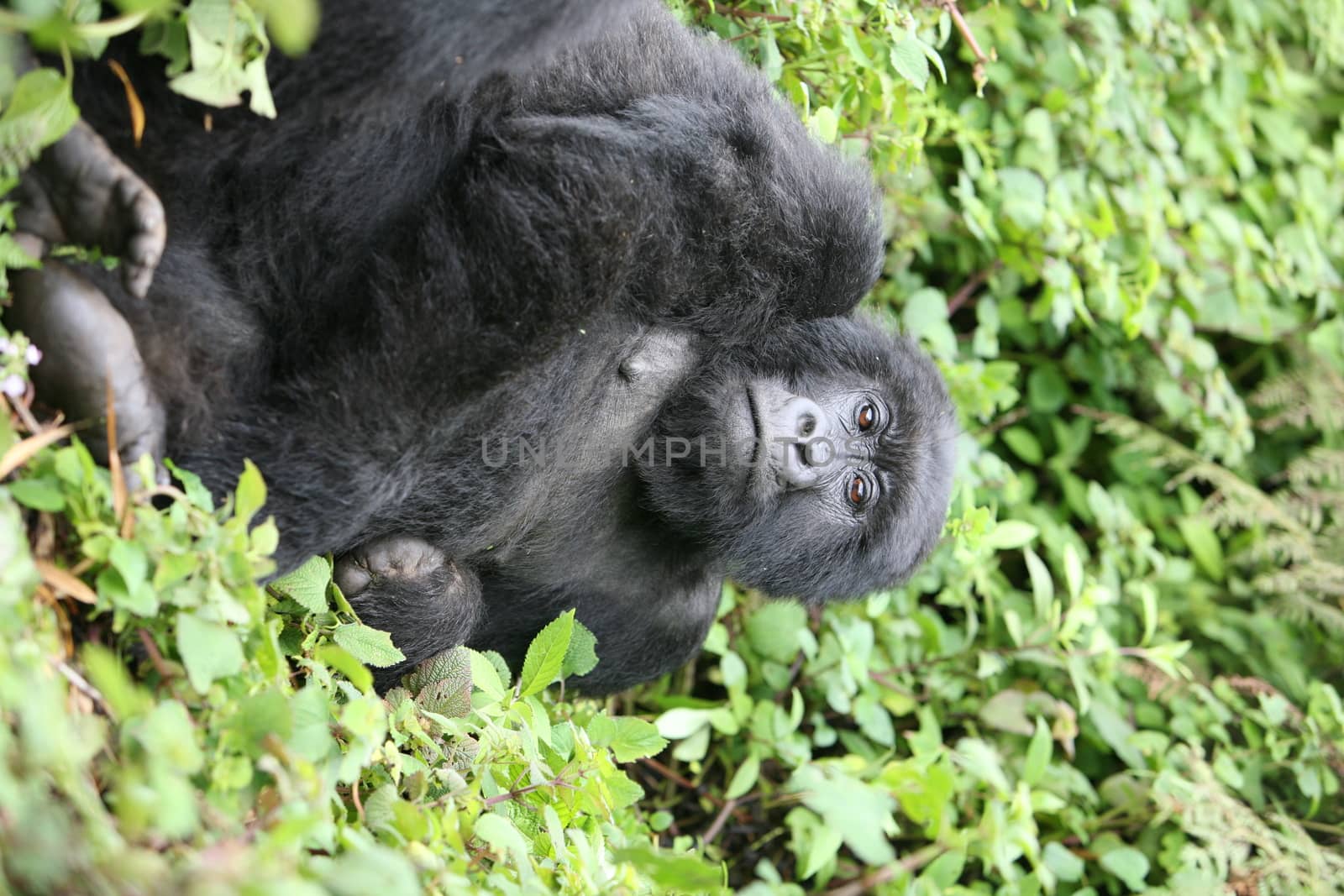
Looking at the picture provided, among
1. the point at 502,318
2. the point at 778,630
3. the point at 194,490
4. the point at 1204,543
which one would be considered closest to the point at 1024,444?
the point at 1204,543

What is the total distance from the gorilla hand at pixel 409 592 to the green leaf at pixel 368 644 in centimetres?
38

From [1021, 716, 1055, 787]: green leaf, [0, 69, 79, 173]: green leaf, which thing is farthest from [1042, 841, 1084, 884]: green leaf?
[0, 69, 79, 173]: green leaf

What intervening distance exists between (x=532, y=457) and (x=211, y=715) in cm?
103

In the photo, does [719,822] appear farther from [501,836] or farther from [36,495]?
[36,495]

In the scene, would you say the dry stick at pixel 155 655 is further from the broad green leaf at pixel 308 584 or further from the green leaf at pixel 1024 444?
the green leaf at pixel 1024 444

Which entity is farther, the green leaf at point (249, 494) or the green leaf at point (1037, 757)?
the green leaf at point (1037, 757)

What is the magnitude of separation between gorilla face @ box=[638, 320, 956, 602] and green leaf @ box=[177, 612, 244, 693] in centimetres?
126

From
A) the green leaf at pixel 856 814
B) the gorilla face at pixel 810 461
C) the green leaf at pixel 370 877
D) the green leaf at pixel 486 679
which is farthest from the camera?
the gorilla face at pixel 810 461

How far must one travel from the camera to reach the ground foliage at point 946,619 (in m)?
1.52

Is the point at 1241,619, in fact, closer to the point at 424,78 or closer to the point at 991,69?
the point at 991,69

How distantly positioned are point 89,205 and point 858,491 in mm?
1759

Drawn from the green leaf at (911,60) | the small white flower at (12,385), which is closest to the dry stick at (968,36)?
the green leaf at (911,60)

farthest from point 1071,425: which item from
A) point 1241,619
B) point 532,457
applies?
point 532,457

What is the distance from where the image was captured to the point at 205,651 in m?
1.59
